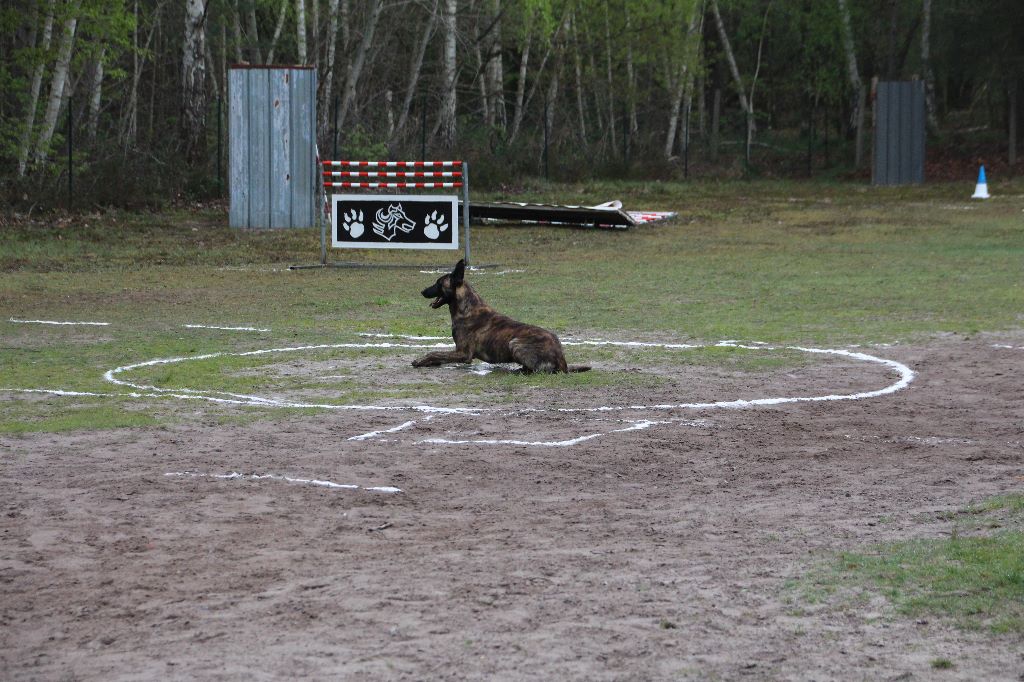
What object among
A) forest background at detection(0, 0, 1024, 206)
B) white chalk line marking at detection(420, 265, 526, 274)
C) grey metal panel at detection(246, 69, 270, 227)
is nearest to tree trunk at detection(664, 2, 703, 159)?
forest background at detection(0, 0, 1024, 206)

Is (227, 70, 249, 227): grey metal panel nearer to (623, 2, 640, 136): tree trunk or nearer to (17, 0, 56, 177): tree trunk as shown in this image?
(17, 0, 56, 177): tree trunk

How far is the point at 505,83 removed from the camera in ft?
186

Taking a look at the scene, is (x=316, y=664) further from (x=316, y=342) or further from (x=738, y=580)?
(x=316, y=342)

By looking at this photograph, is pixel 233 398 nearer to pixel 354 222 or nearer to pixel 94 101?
pixel 354 222

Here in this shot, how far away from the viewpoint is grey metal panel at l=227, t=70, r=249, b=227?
90.2 ft

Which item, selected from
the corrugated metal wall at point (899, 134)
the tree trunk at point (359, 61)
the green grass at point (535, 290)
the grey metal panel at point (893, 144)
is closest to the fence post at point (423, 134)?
the tree trunk at point (359, 61)

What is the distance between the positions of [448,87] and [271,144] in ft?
44.2

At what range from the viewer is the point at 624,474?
8.30 metres

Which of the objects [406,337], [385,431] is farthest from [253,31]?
[385,431]

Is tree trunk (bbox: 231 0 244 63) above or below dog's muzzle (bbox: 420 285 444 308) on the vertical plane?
above

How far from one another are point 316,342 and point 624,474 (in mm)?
6211

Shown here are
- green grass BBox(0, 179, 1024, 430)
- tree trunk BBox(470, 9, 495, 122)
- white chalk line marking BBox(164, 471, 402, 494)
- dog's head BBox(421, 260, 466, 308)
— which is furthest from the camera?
tree trunk BBox(470, 9, 495, 122)

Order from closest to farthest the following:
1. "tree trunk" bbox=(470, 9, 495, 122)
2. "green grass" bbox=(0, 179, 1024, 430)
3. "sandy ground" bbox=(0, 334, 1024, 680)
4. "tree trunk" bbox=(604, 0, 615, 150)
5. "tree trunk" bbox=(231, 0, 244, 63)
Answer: "sandy ground" bbox=(0, 334, 1024, 680) → "green grass" bbox=(0, 179, 1024, 430) → "tree trunk" bbox=(231, 0, 244, 63) → "tree trunk" bbox=(470, 9, 495, 122) → "tree trunk" bbox=(604, 0, 615, 150)

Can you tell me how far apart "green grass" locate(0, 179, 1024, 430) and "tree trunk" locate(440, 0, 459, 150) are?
32.5 feet
